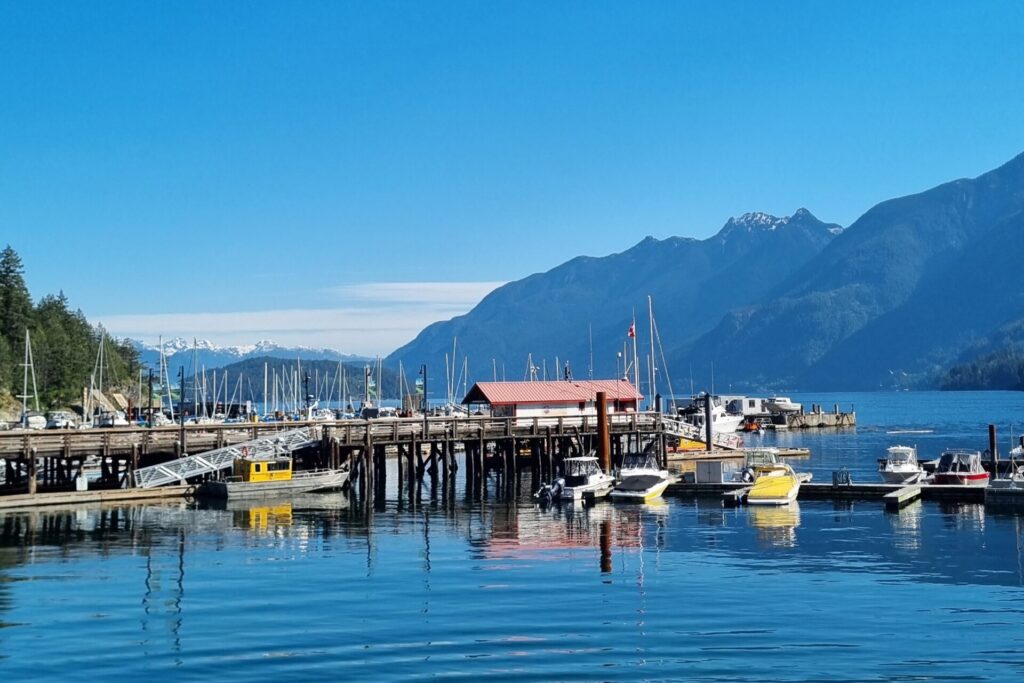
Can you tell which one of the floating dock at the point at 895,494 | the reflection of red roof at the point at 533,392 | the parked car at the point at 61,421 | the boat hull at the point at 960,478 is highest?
the reflection of red roof at the point at 533,392

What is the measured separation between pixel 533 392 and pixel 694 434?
22.6 metres

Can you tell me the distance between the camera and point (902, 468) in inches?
2864

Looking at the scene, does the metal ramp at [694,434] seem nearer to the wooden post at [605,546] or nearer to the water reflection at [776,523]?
the water reflection at [776,523]

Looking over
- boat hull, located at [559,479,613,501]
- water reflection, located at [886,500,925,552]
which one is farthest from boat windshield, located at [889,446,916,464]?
boat hull, located at [559,479,613,501]

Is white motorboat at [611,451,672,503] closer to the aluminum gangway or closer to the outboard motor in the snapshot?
the outboard motor

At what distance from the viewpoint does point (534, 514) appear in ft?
212

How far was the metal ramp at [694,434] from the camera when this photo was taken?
323 feet

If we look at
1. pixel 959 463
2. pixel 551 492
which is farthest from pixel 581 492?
pixel 959 463

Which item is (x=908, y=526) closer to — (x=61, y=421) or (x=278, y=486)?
(x=278, y=486)

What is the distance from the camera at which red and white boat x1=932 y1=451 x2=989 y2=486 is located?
69.8 meters

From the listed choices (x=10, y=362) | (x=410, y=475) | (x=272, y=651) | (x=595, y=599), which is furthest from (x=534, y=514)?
(x=10, y=362)

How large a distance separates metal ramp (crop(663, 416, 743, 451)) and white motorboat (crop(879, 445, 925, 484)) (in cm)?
2286

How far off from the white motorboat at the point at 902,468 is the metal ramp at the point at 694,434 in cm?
2286

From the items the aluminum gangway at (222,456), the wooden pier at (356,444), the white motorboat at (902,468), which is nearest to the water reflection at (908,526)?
the white motorboat at (902,468)
